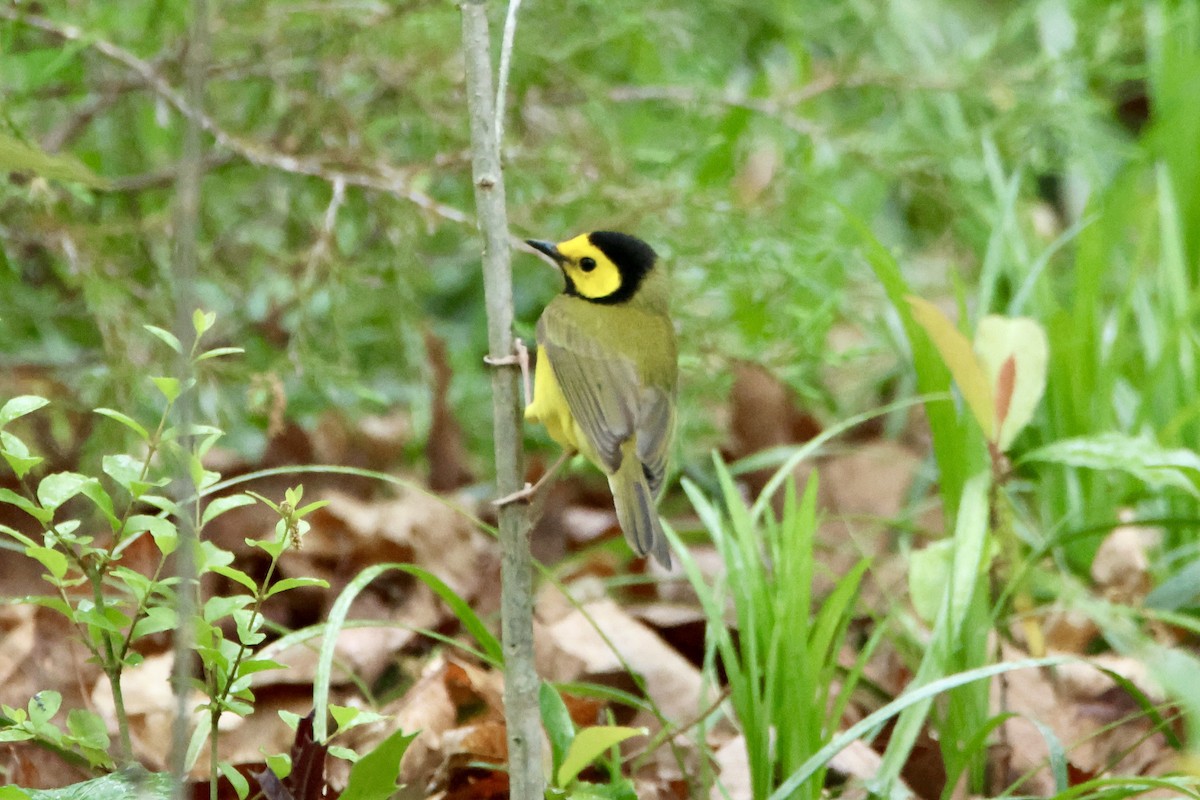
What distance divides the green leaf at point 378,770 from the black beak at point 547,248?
138 centimetres

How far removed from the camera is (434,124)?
4.18 metres

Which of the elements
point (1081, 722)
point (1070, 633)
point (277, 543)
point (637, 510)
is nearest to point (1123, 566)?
point (1070, 633)

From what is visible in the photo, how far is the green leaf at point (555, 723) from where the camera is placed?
84.9 inches

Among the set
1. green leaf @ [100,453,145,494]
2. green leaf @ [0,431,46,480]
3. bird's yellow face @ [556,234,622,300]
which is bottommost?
green leaf @ [100,453,145,494]

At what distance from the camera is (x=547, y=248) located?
2930mm

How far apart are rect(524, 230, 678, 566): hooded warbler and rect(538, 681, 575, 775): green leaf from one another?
0.41 meters

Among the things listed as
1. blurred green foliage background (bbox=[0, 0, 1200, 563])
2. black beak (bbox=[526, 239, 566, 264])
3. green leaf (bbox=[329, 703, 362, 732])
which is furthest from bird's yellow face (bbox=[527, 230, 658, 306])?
green leaf (bbox=[329, 703, 362, 732])

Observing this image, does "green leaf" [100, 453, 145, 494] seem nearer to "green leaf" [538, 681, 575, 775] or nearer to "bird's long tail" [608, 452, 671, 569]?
"green leaf" [538, 681, 575, 775]

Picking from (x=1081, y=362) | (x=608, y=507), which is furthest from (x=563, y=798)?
(x=608, y=507)

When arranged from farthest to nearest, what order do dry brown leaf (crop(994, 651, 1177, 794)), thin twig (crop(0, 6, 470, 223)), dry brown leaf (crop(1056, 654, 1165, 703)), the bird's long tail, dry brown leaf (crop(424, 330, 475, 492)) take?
1. dry brown leaf (crop(424, 330, 475, 492))
2. thin twig (crop(0, 6, 470, 223))
3. dry brown leaf (crop(1056, 654, 1165, 703))
4. dry brown leaf (crop(994, 651, 1177, 794))
5. the bird's long tail

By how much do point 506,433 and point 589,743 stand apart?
473 mm

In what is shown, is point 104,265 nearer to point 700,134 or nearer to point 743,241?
point 743,241

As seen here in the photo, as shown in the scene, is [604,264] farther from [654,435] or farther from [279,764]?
[279,764]

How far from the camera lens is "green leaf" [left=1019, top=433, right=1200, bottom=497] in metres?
2.68
